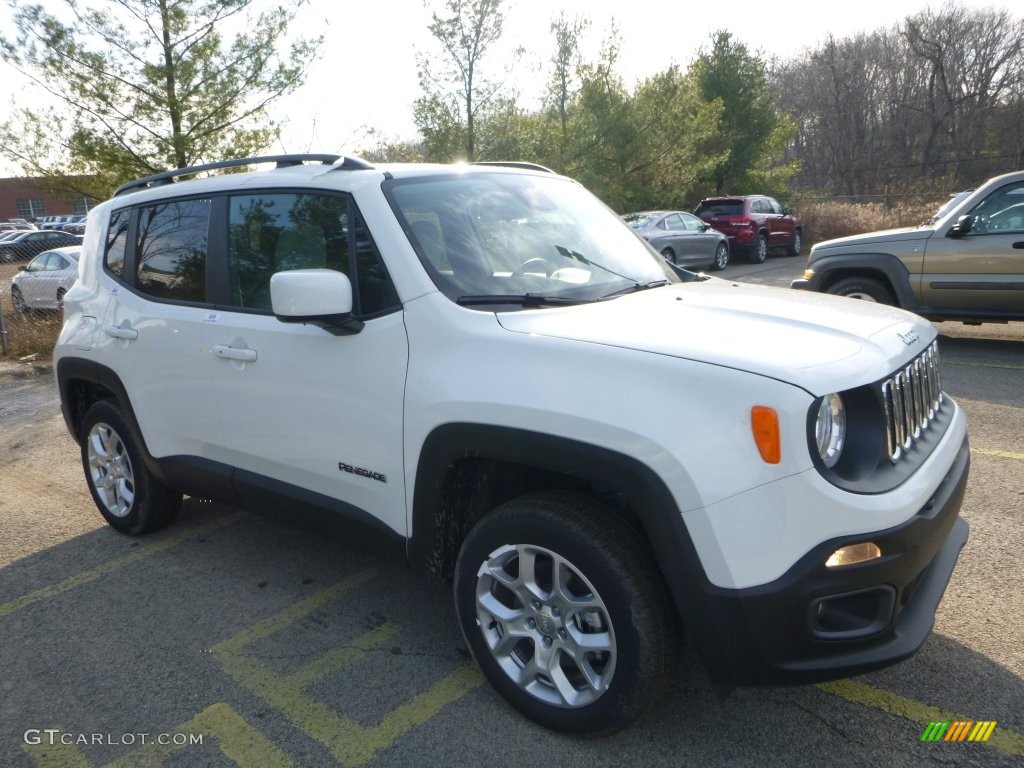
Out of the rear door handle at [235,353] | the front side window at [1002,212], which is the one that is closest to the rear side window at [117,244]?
the rear door handle at [235,353]

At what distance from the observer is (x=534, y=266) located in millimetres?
3223

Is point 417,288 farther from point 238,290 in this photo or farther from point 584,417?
point 238,290

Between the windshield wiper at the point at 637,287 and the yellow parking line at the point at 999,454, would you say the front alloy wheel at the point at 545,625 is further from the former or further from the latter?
the yellow parking line at the point at 999,454

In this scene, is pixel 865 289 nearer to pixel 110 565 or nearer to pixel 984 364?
pixel 984 364

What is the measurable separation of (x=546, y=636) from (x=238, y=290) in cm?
208

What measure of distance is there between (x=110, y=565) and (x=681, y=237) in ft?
51.2

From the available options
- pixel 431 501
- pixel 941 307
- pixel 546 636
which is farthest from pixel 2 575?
pixel 941 307

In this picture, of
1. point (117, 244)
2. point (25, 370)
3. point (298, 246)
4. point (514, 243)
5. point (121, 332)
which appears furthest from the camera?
point (25, 370)

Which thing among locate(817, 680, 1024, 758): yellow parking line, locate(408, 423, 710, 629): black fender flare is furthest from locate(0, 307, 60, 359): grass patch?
locate(817, 680, 1024, 758): yellow parking line

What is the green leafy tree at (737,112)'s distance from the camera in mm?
28297

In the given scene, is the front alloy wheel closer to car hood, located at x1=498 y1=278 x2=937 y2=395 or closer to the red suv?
car hood, located at x1=498 y1=278 x2=937 y2=395

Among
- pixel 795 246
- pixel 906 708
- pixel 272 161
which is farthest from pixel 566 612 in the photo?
pixel 795 246

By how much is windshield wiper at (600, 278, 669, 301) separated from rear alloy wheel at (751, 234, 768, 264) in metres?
18.9

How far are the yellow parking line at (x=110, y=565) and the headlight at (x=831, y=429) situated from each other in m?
3.61
